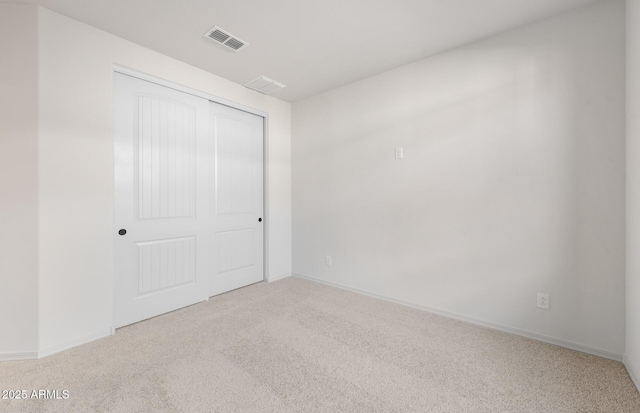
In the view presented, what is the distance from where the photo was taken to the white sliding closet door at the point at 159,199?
2510mm

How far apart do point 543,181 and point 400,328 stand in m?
1.71

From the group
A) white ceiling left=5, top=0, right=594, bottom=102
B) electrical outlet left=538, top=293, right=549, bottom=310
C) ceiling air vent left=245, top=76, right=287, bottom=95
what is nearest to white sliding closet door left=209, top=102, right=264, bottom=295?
ceiling air vent left=245, top=76, right=287, bottom=95

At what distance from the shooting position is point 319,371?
1843 millimetres

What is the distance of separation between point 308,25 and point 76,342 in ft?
10.4

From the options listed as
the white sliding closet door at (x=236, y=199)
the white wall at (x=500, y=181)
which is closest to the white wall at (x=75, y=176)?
the white sliding closet door at (x=236, y=199)

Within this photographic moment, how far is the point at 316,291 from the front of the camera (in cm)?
344

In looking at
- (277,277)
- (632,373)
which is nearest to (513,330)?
(632,373)

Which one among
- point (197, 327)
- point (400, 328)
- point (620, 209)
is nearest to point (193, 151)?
point (197, 327)

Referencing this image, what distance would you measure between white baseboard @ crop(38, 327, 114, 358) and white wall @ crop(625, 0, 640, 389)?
12.5 feet

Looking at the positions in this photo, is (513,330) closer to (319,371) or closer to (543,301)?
(543,301)

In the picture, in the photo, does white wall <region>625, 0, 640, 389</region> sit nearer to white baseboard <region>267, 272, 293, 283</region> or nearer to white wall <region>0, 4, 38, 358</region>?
white baseboard <region>267, 272, 293, 283</region>

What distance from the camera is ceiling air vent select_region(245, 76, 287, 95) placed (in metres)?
3.27

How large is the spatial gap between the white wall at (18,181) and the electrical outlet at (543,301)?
388 cm

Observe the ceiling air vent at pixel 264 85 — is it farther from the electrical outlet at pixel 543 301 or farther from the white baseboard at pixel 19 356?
the electrical outlet at pixel 543 301
